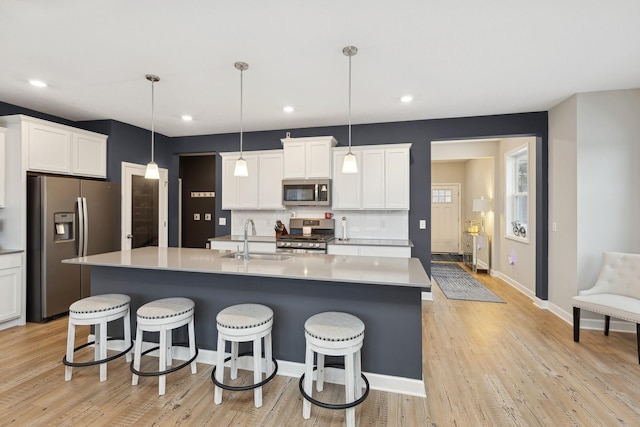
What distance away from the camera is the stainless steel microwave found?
447 cm

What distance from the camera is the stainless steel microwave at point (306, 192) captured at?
4.47 m

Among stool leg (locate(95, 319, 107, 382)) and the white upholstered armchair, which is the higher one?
the white upholstered armchair

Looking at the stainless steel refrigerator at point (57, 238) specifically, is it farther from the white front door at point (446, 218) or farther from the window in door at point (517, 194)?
the white front door at point (446, 218)

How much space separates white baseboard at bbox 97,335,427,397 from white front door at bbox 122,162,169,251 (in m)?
2.70

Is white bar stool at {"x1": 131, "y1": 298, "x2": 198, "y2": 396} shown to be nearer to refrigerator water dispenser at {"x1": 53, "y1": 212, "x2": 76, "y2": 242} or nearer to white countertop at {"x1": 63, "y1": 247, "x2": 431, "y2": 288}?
white countertop at {"x1": 63, "y1": 247, "x2": 431, "y2": 288}

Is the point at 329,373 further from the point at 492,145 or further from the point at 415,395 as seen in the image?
the point at 492,145

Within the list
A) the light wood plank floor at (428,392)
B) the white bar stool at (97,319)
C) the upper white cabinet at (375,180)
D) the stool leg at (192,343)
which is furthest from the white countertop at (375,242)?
the white bar stool at (97,319)

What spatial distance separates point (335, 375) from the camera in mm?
2352

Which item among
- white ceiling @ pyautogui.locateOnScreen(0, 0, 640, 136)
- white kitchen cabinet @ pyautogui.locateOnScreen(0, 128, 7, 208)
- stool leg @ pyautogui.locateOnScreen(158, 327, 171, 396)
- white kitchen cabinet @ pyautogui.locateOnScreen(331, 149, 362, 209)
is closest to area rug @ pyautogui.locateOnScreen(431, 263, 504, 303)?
white kitchen cabinet @ pyautogui.locateOnScreen(331, 149, 362, 209)

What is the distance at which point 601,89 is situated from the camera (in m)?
3.31

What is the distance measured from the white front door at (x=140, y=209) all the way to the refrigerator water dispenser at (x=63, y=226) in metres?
0.78

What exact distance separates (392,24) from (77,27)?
7.25 ft

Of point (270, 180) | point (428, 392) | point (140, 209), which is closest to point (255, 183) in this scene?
point (270, 180)

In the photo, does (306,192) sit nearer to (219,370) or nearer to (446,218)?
(219,370)
